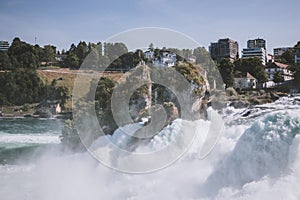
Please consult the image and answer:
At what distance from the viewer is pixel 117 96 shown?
12852 millimetres

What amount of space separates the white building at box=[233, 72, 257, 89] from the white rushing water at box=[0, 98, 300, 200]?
31.0 ft

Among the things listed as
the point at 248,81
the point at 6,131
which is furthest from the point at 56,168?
the point at 248,81

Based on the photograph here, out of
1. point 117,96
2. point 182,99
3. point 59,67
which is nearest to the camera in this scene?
point 182,99

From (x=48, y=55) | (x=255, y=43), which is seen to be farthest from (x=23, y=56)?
(x=255, y=43)

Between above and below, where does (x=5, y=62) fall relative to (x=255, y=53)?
below

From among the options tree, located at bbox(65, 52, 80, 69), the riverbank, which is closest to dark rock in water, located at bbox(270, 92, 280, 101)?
the riverbank

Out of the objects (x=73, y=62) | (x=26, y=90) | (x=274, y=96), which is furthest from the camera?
(x=73, y=62)

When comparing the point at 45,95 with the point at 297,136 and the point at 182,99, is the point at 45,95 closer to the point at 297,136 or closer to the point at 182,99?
the point at 182,99

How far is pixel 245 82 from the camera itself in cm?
1833

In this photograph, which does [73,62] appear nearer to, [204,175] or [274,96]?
[274,96]

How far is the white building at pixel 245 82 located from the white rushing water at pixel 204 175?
9.45 metres

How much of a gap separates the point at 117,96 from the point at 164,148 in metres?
5.08

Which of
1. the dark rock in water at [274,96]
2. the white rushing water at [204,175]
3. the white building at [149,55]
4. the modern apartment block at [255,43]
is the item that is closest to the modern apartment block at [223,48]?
the modern apartment block at [255,43]

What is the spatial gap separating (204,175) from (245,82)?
12.8m
